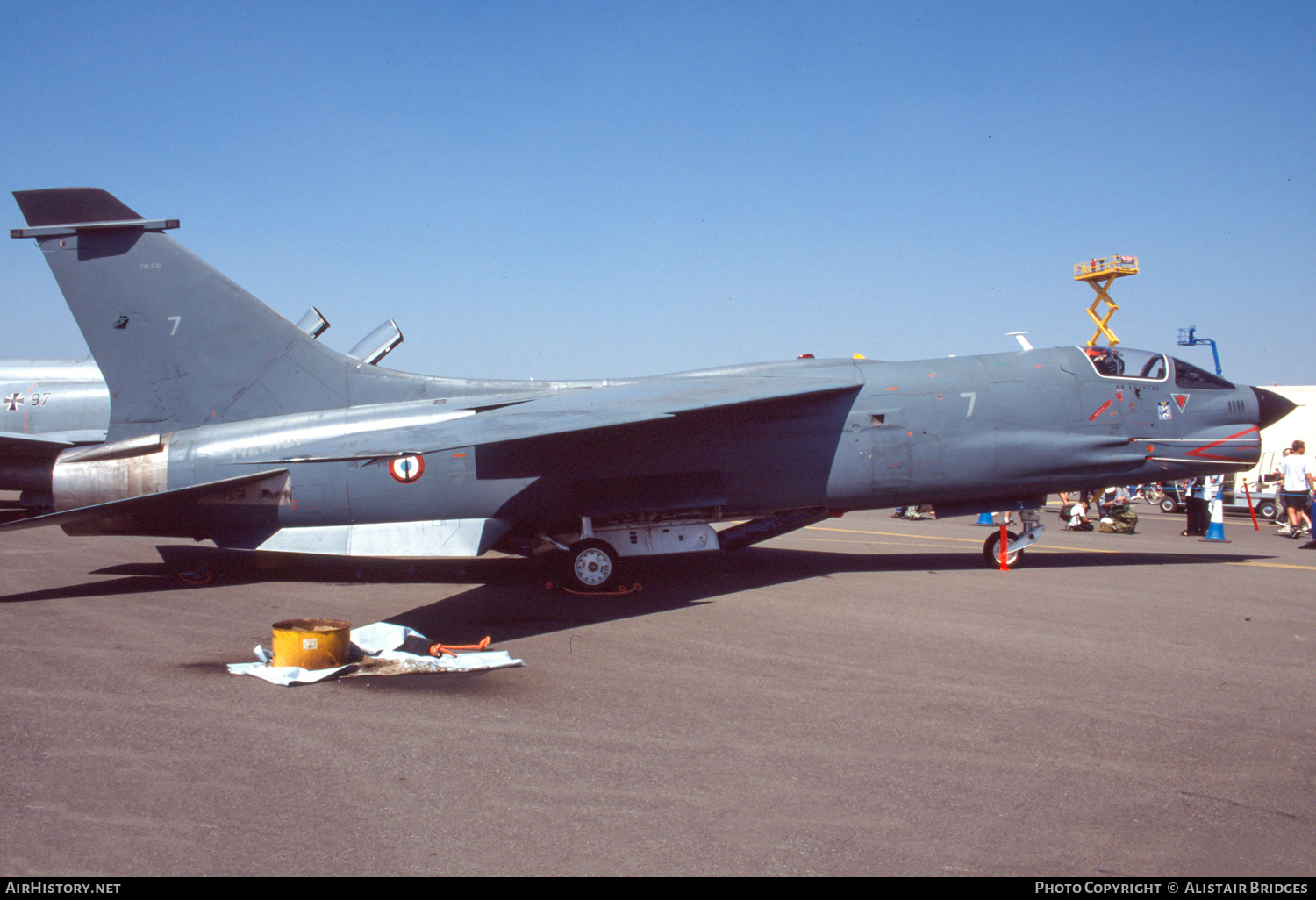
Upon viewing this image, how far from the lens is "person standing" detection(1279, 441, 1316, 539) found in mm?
16672

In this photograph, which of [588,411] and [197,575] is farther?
[197,575]

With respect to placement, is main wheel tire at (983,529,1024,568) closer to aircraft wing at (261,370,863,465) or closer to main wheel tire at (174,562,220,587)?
aircraft wing at (261,370,863,465)

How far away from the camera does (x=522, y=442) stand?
9.22 meters

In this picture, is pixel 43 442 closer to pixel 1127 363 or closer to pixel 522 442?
pixel 522 442

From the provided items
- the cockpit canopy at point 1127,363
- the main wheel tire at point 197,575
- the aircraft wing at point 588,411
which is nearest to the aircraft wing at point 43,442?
the main wheel tire at point 197,575

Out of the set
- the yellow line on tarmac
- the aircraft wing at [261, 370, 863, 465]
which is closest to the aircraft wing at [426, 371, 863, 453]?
the aircraft wing at [261, 370, 863, 465]

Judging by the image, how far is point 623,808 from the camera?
378 centimetres

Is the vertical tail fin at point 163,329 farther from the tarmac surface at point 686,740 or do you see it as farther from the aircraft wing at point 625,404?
the aircraft wing at point 625,404

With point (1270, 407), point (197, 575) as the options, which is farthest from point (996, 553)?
point (197, 575)

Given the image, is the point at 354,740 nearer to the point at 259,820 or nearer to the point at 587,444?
the point at 259,820

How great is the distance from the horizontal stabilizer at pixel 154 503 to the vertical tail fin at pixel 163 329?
3.57ft

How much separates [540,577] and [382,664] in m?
4.69

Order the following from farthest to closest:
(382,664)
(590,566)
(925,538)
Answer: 1. (925,538)
2. (590,566)
3. (382,664)

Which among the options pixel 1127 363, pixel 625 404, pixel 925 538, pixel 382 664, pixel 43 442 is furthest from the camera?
pixel 925 538
